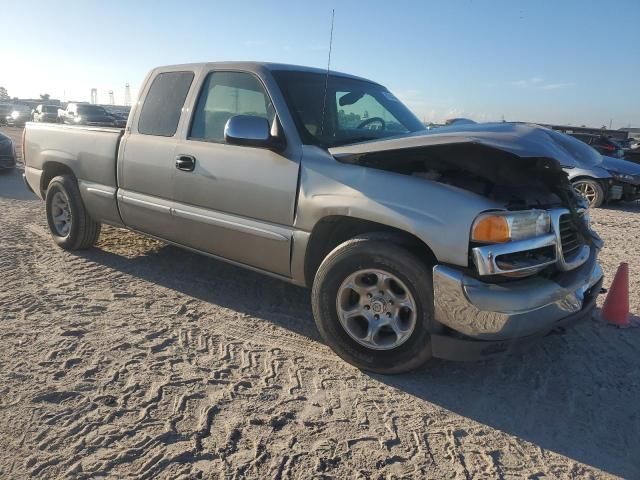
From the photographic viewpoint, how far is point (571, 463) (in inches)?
98.9

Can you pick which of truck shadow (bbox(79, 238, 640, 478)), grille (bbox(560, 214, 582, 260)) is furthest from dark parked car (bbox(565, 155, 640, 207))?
grille (bbox(560, 214, 582, 260))

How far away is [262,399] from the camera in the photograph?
2881mm

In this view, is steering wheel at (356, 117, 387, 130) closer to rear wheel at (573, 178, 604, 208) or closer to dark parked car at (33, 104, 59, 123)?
rear wheel at (573, 178, 604, 208)

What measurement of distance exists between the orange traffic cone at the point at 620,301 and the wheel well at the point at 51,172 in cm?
535

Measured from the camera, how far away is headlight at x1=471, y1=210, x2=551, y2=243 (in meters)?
2.75

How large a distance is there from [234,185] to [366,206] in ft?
3.82

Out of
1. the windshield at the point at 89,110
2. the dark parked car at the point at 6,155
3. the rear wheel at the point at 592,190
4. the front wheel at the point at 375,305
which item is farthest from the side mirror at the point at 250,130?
the windshield at the point at 89,110

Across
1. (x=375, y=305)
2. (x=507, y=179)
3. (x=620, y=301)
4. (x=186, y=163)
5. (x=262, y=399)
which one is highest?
(x=507, y=179)

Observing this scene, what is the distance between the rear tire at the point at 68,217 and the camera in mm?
5277

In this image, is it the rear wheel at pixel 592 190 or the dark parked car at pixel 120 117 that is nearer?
the dark parked car at pixel 120 117

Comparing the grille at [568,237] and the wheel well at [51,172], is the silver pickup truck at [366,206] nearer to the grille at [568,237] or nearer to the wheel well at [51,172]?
the grille at [568,237]

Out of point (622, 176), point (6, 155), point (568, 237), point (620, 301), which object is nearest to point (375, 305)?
point (568, 237)

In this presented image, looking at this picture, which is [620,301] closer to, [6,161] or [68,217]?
[68,217]

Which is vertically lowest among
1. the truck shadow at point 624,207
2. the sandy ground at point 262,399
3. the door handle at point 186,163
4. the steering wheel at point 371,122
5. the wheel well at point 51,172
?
the sandy ground at point 262,399
